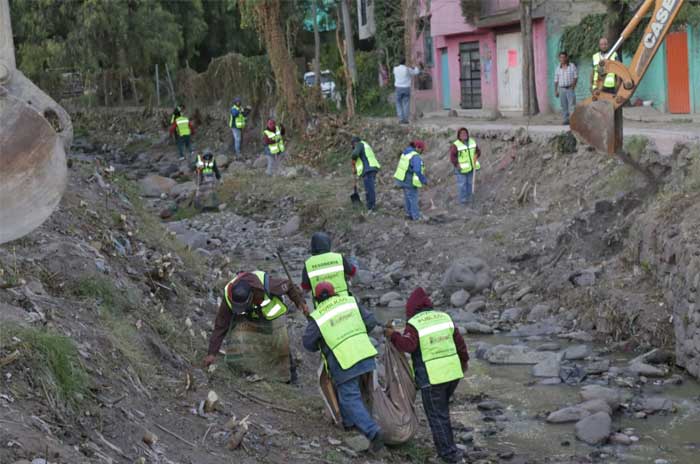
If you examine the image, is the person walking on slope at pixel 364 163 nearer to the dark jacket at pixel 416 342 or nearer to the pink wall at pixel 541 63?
the pink wall at pixel 541 63

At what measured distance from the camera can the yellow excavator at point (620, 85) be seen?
545 inches

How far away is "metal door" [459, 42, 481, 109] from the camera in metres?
34.5

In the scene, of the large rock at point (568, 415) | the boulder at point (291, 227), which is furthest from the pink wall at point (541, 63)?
the large rock at point (568, 415)

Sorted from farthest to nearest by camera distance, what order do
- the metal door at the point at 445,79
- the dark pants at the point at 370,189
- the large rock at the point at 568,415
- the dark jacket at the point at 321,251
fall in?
1. the metal door at the point at 445,79
2. the dark pants at the point at 370,189
3. the large rock at the point at 568,415
4. the dark jacket at the point at 321,251

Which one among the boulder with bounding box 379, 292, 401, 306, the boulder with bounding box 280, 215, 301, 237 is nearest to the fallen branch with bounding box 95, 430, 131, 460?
the boulder with bounding box 379, 292, 401, 306

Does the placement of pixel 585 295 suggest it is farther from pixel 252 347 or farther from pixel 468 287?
pixel 252 347

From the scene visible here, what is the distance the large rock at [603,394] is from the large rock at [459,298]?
181 inches

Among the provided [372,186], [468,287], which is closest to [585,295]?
[468,287]

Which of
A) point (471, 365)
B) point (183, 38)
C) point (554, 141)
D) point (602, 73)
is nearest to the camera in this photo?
point (471, 365)

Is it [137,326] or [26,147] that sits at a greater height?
[26,147]

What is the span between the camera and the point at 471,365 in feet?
42.1

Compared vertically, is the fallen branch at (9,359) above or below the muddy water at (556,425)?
above

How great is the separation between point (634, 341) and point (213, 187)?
14871mm

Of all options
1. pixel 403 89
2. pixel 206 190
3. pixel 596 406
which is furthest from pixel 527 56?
pixel 596 406
